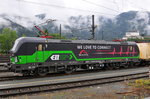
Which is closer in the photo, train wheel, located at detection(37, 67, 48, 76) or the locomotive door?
the locomotive door

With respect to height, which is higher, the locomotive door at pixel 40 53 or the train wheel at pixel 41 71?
the locomotive door at pixel 40 53

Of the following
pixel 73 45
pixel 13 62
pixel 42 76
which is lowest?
pixel 42 76

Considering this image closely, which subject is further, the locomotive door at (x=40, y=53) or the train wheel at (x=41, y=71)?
the train wheel at (x=41, y=71)

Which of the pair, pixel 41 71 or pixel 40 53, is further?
pixel 41 71

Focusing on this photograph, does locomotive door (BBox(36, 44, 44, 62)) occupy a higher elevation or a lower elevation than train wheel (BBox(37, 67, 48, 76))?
higher

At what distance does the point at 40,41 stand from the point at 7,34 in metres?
73.6

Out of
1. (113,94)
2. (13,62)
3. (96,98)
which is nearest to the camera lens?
(96,98)

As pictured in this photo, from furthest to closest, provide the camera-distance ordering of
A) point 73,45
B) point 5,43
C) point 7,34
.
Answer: point 7,34, point 5,43, point 73,45

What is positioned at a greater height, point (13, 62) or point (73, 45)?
point (73, 45)

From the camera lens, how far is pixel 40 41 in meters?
17.4

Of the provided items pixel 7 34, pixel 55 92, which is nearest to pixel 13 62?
pixel 55 92

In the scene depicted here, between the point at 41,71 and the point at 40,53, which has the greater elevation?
the point at 40,53

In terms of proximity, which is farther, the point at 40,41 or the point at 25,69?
the point at 40,41

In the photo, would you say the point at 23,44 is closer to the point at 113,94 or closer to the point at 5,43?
the point at 113,94
